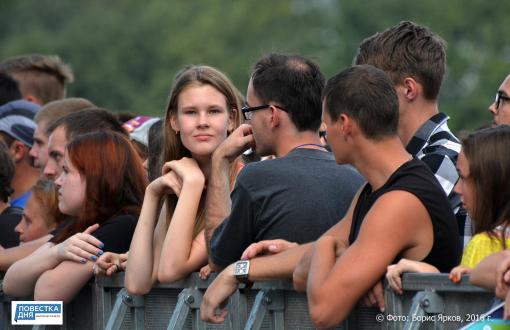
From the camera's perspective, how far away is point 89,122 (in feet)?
30.9

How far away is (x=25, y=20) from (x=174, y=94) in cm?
7491

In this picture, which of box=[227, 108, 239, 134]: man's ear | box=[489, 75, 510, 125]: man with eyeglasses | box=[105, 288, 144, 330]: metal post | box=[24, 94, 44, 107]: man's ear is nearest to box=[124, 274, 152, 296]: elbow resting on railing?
box=[105, 288, 144, 330]: metal post

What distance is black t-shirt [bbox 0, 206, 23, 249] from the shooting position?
32.0 feet

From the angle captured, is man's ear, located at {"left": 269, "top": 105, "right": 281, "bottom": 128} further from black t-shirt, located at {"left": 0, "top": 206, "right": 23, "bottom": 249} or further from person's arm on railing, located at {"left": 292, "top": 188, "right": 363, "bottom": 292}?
black t-shirt, located at {"left": 0, "top": 206, "right": 23, "bottom": 249}

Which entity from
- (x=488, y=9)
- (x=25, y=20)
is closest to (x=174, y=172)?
(x=488, y=9)

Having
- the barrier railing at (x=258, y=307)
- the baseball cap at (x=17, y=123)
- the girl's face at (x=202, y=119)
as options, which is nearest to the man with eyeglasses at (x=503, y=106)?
the girl's face at (x=202, y=119)

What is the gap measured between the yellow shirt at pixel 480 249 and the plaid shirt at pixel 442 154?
109 centimetres

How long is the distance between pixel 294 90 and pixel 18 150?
16.2 ft

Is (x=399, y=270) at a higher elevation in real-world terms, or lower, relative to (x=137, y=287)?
lower

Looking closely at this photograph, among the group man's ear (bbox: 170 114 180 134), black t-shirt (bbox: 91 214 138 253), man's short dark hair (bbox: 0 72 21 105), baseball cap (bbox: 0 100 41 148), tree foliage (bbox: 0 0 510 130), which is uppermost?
tree foliage (bbox: 0 0 510 130)

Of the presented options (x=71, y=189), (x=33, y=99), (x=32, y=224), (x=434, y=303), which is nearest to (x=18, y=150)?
(x=33, y=99)

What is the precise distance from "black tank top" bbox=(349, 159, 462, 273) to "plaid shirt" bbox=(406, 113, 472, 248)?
3.24 ft

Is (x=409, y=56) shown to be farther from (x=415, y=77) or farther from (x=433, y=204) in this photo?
(x=433, y=204)

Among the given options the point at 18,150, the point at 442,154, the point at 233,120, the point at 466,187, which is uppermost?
the point at 18,150
